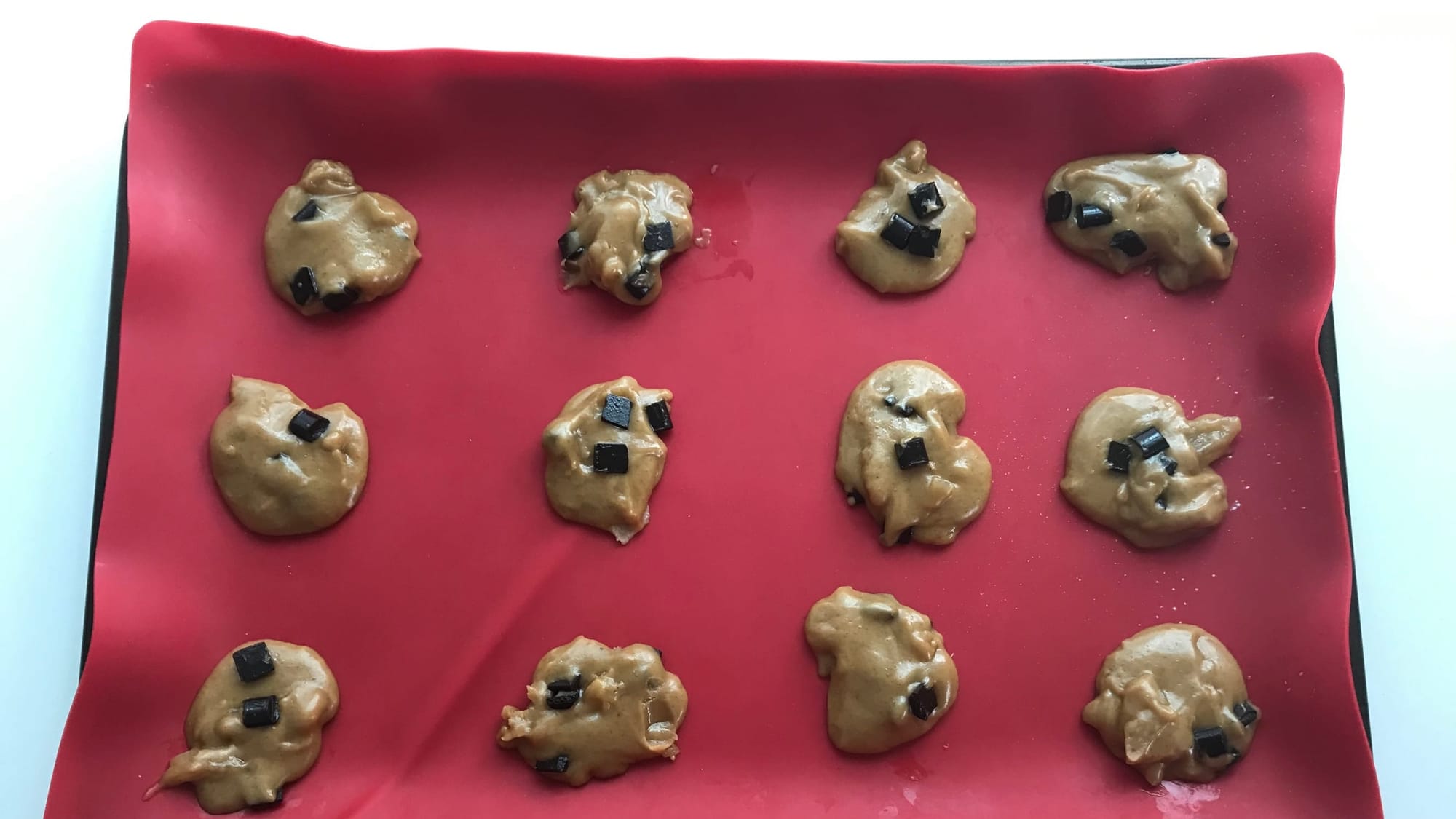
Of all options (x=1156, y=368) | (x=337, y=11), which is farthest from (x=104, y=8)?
(x=1156, y=368)

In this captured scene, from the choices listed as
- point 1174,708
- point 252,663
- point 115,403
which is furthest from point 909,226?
point 115,403

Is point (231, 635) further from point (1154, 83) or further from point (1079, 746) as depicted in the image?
point (1154, 83)

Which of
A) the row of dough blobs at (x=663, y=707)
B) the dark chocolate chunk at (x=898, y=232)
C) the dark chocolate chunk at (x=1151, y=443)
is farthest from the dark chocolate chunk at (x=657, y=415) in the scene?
the dark chocolate chunk at (x=1151, y=443)

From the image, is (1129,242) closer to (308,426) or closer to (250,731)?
(308,426)

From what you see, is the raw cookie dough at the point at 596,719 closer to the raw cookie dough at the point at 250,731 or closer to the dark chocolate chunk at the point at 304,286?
the raw cookie dough at the point at 250,731

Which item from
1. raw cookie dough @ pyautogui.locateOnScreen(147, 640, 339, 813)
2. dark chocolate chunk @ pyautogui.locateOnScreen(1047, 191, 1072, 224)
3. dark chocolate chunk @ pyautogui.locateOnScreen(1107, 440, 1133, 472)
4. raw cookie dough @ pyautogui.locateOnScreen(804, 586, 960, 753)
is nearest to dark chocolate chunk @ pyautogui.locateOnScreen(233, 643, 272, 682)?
raw cookie dough @ pyautogui.locateOnScreen(147, 640, 339, 813)

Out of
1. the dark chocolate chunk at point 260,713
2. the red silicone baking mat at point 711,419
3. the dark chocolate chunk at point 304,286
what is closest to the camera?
the dark chocolate chunk at point 260,713
